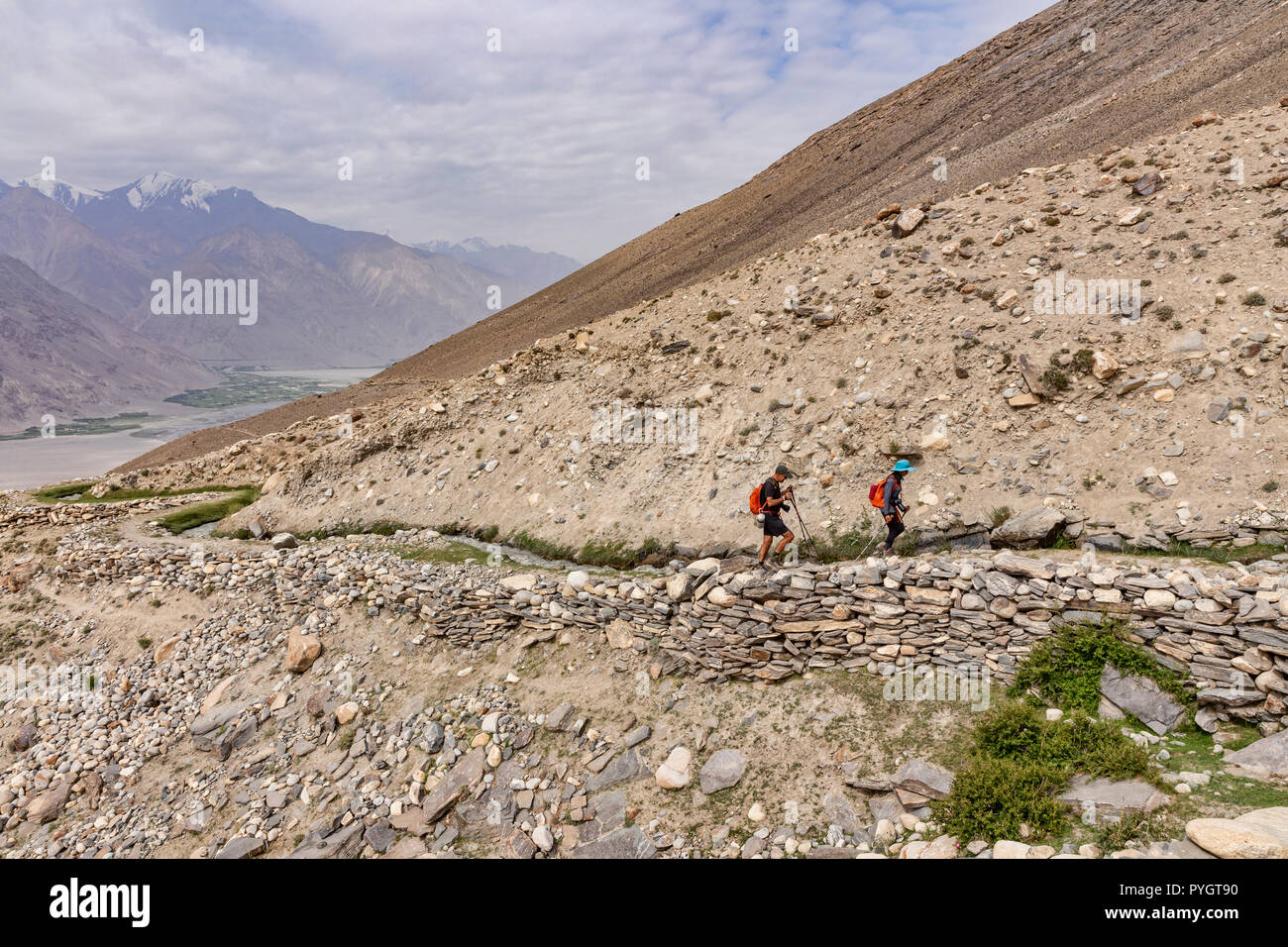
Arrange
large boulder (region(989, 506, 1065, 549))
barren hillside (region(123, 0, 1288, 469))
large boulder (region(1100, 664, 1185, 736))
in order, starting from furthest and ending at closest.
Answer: barren hillside (region(123, 0, 1288, 469)), large boulder (region(989, 506, 1065, 549)), large boulder (region(1100, 664, 1185, 736))

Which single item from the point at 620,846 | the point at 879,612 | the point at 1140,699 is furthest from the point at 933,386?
the point at 620,846

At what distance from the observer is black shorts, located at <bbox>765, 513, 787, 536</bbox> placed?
13.1 metres

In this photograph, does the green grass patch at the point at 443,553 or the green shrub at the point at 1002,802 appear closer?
the green shrub at the point at 1002,802

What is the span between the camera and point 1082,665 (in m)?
9.34

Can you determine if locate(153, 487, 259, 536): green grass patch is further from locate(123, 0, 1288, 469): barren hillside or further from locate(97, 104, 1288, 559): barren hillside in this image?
locate(123, 0, 1288, 469): barren hillside

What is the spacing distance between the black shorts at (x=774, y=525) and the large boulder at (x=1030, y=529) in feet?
14.7

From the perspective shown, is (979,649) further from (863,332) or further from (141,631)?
(141,631)

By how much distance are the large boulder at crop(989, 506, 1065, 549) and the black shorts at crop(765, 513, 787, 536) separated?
450cm

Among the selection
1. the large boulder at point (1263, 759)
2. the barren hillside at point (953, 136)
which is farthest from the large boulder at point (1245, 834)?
the barren hillside at point (953, 136)

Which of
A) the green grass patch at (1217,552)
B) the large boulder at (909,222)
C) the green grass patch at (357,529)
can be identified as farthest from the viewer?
the large boulder at (909,222)

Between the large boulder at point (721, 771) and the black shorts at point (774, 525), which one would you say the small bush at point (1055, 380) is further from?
the large boulder at point (721, 771)

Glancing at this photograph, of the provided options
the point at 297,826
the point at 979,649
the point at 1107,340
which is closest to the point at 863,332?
the point at 1107,340

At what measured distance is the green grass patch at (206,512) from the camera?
25.7m

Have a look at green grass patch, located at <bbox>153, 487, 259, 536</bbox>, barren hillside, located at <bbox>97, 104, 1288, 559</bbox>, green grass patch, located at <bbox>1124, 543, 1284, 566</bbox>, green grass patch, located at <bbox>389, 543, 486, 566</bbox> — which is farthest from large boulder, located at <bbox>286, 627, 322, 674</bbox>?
green grass patch, located at <bbox>1124, 543, 1284, 566</bbox>
